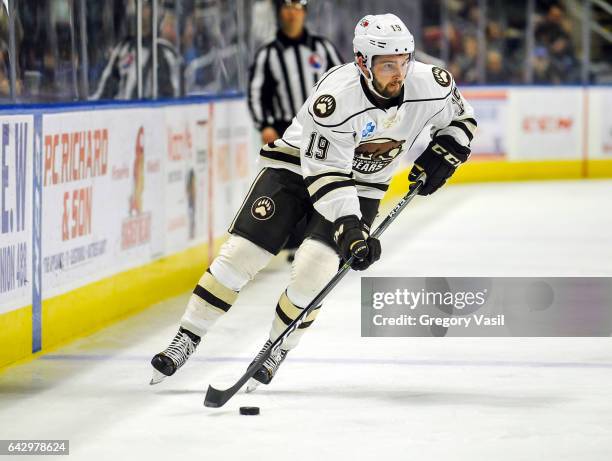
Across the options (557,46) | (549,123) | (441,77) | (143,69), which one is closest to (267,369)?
(441,77)

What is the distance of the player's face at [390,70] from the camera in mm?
4527

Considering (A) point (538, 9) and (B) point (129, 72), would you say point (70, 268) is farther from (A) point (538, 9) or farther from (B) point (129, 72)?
(A) point (538, 9)

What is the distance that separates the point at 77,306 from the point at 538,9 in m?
11.6

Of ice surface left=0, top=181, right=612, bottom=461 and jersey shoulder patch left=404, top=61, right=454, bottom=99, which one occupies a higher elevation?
jersey shoulder patch left=404, top=61, right=454, bottom=99

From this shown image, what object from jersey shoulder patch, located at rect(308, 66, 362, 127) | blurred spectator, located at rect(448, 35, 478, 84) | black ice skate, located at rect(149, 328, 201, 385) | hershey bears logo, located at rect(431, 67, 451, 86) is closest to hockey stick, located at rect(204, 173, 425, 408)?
black ice skate, located at rect(149, 328, 201, 385)

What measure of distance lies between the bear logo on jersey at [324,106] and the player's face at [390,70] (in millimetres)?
161

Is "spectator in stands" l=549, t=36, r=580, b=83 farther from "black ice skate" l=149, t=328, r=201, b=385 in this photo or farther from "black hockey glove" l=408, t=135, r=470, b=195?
"black ice skate" l=149, t=328, r=201, b=385

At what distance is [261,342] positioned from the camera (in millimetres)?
5996

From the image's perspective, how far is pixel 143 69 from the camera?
739 cm

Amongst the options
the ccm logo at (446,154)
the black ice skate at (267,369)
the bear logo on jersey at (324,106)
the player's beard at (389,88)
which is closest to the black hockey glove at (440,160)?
the ccm logo at (446,154)

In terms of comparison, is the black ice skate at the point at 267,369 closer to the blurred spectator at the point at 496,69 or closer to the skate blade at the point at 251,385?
the skate blade at the point at 251,385

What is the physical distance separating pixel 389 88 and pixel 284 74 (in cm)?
369

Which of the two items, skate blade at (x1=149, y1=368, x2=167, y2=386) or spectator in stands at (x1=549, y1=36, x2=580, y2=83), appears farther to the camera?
spectator in stands at (x1=549, y1=36, x2=580, y2=83)

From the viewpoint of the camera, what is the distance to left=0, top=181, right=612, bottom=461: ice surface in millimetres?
4062
